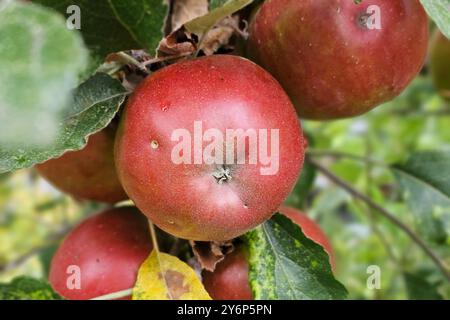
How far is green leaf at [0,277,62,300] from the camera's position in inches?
27.9

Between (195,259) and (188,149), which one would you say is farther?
(195,259)

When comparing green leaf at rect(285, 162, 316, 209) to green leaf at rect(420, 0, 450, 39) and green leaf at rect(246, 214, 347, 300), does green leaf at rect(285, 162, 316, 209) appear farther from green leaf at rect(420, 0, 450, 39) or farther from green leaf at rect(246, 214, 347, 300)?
green leaf at rect(420, 0, 450, 39)

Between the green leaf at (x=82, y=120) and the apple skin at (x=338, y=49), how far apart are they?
0.16 m

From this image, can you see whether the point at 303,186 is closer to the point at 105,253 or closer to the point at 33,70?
the point at 105,253

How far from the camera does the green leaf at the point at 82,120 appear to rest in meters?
0.53

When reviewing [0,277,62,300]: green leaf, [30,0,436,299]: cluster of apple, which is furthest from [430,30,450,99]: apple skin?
[0,277,62,300]: green leaf

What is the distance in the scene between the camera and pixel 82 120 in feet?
1.86

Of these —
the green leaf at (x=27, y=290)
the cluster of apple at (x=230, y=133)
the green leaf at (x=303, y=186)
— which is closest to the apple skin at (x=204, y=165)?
the cluster of apple at (x=230, y=133)

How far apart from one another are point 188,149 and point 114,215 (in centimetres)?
28

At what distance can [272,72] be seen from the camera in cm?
66

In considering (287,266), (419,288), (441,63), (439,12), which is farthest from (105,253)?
(441,63)
